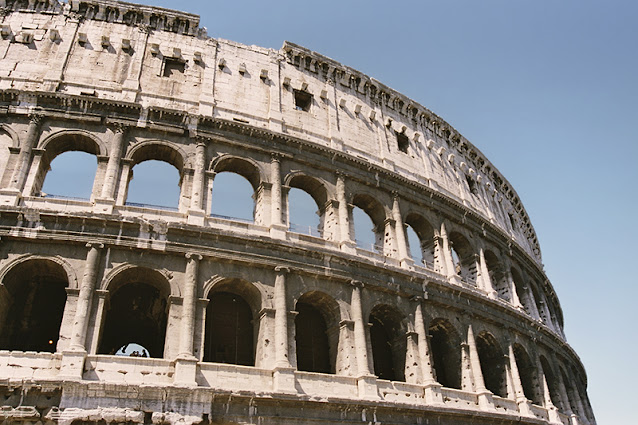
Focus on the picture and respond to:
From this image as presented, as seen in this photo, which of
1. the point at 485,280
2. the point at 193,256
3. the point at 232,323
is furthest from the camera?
the point at 485,280

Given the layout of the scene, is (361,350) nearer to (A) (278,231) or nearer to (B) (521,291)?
(A) (278,231)

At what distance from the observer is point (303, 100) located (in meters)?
17.5

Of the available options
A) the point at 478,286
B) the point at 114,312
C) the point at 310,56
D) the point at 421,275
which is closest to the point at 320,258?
the point at 421,275

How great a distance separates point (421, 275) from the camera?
14914mm

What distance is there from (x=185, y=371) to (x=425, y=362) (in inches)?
244

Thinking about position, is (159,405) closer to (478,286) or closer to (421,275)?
(421,275)

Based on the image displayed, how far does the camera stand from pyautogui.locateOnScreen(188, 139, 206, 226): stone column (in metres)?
12.9

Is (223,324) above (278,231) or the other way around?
the other way around

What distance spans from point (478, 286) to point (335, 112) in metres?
7.36

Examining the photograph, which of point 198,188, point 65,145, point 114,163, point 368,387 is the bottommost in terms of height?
point 368,387

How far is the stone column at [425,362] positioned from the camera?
13.3 meters

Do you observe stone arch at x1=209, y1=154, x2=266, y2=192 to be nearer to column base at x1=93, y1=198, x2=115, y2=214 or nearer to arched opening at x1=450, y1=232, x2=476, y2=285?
column base at x1=93, y1=198, x2=115, y2=214

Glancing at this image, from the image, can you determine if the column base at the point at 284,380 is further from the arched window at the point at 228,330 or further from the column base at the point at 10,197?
the column base at the point at 10,197

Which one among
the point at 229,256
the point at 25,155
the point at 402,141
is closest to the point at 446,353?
the point at 229,256
